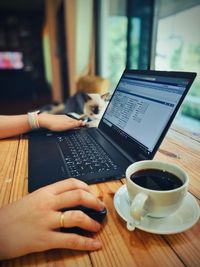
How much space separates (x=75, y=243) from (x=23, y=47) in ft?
23.3

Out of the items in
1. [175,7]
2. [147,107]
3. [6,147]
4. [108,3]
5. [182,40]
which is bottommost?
[6,147]

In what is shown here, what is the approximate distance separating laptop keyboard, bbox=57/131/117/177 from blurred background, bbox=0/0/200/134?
290 mm

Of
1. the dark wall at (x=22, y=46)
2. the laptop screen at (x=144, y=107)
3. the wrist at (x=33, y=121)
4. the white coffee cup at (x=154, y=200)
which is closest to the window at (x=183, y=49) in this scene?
the laptop screen at (x=144, y=107)

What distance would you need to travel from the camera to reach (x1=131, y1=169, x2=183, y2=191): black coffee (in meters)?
0.39

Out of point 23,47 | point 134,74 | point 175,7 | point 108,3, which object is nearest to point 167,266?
point 134,74

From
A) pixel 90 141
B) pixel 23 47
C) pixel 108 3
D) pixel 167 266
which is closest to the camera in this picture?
pixel 167 266

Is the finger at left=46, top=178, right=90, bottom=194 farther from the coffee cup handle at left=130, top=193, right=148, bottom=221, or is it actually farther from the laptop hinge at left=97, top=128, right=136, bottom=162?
the laptop hinge at left=97, top=128, right=136, bottom=162

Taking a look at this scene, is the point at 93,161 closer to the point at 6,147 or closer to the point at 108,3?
the point at 6,147

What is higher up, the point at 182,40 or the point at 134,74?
the point at 182,40

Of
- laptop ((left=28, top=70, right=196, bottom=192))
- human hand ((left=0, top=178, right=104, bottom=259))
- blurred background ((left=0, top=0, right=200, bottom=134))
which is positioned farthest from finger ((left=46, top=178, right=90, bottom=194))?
blurred background ((left=0, top=0, right=200, bottom=134))

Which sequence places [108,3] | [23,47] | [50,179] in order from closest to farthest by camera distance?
[50,179] < [108,3] < [23,47]

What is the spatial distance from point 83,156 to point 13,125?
15.0 inches

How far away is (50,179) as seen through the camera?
0.52 metres

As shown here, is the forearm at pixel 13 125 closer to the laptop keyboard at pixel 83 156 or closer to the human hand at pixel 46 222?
the laptop keyboard at pixel 83 156
